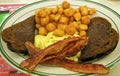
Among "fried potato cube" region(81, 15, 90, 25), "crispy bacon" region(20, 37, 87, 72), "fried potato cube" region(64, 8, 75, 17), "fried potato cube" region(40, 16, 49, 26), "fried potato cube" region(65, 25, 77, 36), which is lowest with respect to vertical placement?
"crispy bacon" region(20, 37, 87, 72)

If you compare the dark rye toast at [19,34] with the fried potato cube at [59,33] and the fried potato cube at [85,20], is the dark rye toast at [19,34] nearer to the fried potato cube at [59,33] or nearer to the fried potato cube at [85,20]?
the fried potato cube at [59,33]

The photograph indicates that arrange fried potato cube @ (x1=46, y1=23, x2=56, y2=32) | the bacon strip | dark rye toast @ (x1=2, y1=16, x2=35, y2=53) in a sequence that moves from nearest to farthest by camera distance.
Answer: the bacon strip → dark rye toast @ (x1=2, y1=16, x2=35, y2=53) → fried potato cube @ (x1=46, y1=23, x2=56, y2=32)

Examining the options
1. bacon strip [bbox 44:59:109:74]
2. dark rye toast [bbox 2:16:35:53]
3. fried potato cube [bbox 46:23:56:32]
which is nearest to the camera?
bacon strip [bbox 44:59:109:74]

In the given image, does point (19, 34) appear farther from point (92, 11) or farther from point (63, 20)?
point (92, 11)

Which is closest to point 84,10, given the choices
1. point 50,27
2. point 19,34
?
point 50,27

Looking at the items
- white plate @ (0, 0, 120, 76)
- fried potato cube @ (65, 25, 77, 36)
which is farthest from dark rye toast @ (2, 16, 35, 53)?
fried potato cube @ (65, 25, 77, 36)

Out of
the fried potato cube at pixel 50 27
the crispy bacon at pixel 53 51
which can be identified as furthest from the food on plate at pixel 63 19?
the crispy bacon at pixel 53 51

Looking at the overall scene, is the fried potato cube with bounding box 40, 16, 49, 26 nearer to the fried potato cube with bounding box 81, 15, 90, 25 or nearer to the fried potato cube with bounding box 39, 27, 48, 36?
the fried potato cube with bounding box 39, 27, 48, 36
